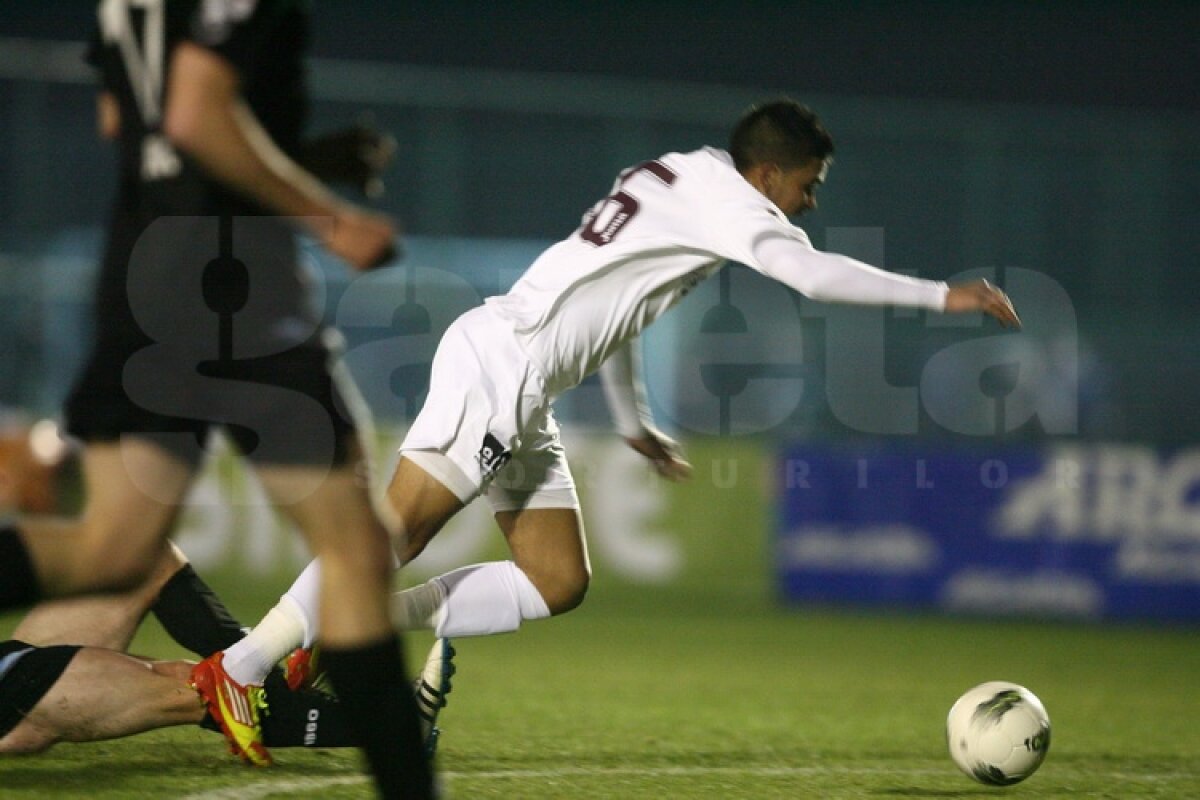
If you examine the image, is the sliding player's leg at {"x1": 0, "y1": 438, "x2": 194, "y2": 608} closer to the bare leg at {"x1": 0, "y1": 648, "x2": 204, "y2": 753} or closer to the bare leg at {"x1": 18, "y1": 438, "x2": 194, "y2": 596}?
the bare leg at {"x1": 18, "y1": 438, "x2": 194, "y2": 596}

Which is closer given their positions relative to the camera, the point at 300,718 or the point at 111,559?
the point at 111,559

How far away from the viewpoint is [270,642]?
16.5ft

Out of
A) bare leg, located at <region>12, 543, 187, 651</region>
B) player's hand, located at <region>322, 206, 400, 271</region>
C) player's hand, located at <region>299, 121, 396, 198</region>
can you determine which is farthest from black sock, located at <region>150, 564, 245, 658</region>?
player's hand, located at <region>322, 206, 400, 271</region>

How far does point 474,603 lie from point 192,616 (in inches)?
35.9

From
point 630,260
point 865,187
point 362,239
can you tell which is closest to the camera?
point 362,239

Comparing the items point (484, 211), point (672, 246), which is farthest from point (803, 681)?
point (484, 211)


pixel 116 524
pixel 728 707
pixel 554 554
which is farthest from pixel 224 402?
pixel 728 707

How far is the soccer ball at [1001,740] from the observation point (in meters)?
5.09

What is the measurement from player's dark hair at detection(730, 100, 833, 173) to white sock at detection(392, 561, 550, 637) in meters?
1.56

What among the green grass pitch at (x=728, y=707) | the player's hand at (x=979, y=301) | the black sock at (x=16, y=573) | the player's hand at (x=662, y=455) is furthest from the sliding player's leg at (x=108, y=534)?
the player's hand at (x=662, y=455)

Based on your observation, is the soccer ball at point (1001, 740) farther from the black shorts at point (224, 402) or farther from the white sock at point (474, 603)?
the black shorts at point (224, 402)

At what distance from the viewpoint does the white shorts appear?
5.36 m

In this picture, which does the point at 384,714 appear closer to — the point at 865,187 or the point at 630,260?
the point at 630,260

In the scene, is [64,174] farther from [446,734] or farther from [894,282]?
[894,282]
